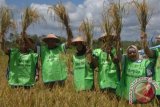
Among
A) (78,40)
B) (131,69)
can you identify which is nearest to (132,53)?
(131,69)

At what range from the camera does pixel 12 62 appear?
9898 millimetres

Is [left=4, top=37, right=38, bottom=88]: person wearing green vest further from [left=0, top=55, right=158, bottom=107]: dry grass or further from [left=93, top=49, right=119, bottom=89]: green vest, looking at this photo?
[left=93, top=49, right=119, bottom=89]: green vest

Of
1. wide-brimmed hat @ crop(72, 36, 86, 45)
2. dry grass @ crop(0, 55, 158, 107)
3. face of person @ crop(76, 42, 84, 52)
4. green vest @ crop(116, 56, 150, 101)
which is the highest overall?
wide-brimmed hat @ crop(72, 36, 86, 45)

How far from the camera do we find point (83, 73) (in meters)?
9.56

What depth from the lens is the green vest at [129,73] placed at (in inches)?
346

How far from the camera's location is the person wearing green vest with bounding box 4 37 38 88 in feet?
32.1

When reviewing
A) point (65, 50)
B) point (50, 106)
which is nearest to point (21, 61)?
point (65, 50)

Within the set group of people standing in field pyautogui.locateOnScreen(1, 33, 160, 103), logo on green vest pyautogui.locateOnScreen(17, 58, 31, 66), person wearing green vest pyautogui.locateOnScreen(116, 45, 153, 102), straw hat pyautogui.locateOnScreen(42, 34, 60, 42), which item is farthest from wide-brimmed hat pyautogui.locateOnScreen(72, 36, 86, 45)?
logo on green vest pyautogui.locateOnScreen(17, 58, 31, 66)

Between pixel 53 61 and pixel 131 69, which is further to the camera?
pixel 53 61

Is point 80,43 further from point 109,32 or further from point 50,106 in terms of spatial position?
point 50,106

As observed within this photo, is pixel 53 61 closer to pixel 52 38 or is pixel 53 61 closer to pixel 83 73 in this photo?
pixel 52 38

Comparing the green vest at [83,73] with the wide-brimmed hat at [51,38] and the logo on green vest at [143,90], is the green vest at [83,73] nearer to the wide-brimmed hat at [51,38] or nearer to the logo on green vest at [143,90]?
the wide-brimmed hat at [51,38]

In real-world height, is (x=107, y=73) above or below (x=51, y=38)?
below

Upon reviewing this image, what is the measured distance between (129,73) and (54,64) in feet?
5.50
